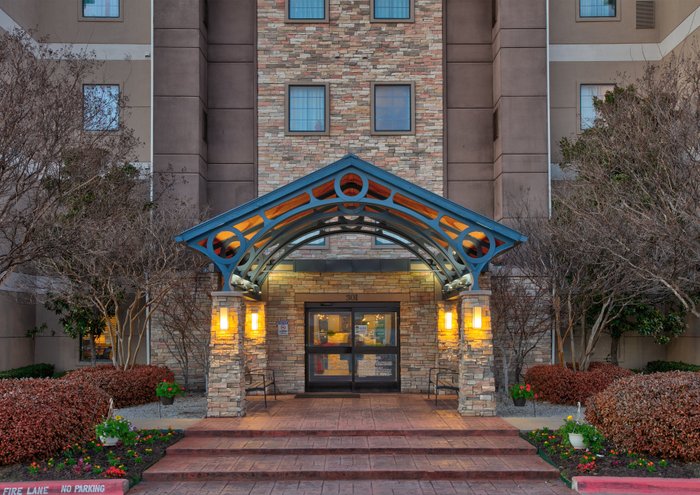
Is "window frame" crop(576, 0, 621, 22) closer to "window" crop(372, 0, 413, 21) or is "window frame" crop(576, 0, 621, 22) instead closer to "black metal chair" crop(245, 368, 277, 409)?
"window" crop(372, 0, 413, 21)

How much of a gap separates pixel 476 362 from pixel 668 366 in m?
6.92

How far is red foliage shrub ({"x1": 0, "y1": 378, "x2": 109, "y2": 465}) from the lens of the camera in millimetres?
9961

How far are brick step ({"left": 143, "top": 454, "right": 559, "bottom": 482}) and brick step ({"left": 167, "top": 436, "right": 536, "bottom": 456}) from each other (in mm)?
211

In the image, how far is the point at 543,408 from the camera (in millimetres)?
15312

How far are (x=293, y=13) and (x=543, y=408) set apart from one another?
1200cm

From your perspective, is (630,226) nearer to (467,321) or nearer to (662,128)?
(662,128)

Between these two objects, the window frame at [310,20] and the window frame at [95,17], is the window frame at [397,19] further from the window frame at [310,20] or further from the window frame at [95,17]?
the window frame at [95,17]

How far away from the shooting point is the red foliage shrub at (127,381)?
15.6 m

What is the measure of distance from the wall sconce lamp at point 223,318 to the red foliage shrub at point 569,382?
731 centimetres

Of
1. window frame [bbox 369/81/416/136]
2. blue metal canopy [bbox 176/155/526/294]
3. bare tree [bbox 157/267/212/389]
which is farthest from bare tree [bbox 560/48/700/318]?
bare tree [bbox 157/267/212/389]

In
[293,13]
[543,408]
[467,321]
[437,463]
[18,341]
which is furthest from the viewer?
[293,13]

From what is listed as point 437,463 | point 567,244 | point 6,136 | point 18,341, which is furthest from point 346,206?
point 18,341

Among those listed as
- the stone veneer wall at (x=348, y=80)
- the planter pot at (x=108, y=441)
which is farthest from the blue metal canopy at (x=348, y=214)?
the planter pot at (x=108, y=441)

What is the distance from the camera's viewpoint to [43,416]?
A: 33.6 feet
